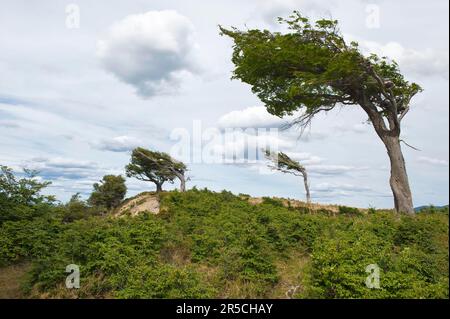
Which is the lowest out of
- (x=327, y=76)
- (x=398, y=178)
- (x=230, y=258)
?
(x=230, y=258)

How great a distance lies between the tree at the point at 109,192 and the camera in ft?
115

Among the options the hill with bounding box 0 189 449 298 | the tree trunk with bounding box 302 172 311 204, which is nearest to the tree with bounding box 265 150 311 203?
the tree trunk with bounding box 302 172 311 204

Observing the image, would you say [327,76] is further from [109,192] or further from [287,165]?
[109,192]

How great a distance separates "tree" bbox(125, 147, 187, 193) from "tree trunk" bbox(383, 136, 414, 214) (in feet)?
74.5

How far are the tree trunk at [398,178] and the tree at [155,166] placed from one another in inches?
893

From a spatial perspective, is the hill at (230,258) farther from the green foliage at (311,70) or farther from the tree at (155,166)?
the tree at (155,166)

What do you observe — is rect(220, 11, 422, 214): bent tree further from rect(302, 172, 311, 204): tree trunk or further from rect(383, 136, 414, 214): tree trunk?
rect(302, 172, 311, 204): tree trunk

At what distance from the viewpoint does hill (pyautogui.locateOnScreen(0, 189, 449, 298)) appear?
6316mm

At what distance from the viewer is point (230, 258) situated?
7766 mm

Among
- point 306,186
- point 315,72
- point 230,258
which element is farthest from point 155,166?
point 230,258

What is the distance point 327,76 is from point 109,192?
27860 mm

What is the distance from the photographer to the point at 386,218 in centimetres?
1134

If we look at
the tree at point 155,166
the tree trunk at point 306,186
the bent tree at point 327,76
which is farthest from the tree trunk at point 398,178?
the tree at point 155,166

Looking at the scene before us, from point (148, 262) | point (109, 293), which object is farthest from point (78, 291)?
point (148, 262)
